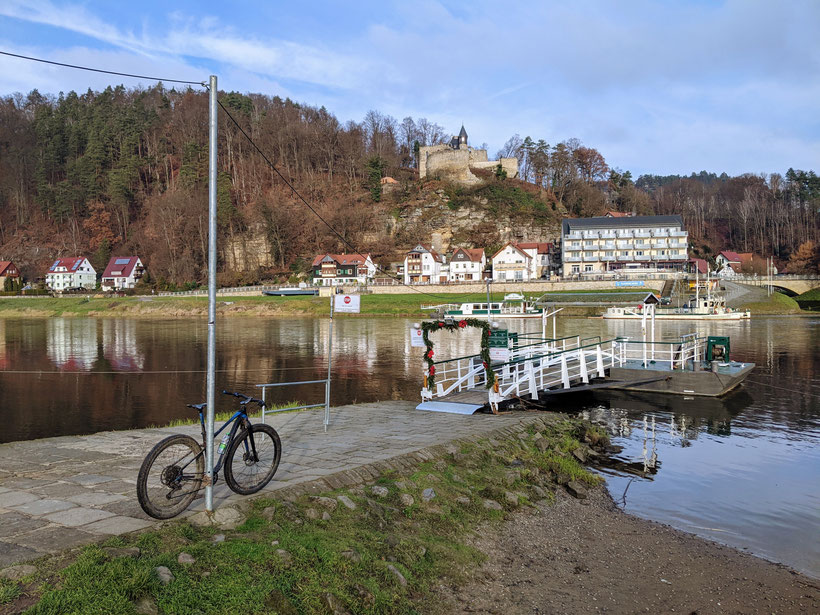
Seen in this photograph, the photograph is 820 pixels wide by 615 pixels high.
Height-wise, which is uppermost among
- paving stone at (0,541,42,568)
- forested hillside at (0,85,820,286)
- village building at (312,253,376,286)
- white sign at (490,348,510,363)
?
forested hillside at (0,85,820,286)

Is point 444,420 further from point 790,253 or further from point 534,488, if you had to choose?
point 790,253

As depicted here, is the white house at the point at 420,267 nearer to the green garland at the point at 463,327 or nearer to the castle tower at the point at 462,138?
the castle tower at the point at 462,138

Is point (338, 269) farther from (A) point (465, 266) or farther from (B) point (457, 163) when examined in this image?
(B) point (457, 163)

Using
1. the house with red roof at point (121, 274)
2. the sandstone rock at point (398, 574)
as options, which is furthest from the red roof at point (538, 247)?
the sandstone rock at point (398, 574)

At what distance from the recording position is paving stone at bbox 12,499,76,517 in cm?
694

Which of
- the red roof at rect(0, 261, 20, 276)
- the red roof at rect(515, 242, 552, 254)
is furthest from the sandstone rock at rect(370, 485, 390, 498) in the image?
the red roof at rect(0, 261, 20, 276)

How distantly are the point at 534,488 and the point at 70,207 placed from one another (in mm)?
150031

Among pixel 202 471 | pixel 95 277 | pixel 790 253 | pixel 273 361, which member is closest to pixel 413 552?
pixel 202 471

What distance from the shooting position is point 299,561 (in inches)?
238

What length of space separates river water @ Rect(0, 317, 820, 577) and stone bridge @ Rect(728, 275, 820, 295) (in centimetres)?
5200

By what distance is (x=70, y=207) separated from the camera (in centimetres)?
13362

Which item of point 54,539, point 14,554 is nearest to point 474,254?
point 54,539

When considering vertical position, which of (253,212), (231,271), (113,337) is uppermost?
(253,212)

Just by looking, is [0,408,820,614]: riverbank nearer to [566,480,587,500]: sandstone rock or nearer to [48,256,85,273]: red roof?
[566,480,587,500]: sandstone rock
